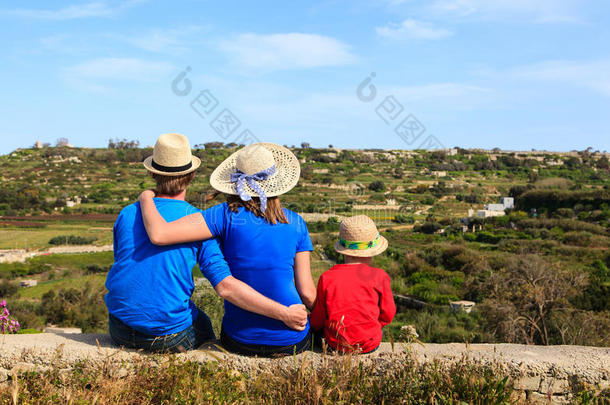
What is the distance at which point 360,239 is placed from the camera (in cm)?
300

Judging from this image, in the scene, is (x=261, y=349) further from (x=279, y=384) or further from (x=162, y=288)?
(x=162, y=288)

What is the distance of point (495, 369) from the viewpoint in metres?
2.44

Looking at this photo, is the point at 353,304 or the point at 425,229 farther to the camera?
the point at 425,229

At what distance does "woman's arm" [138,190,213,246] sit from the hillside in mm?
350

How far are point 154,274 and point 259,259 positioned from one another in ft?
1.76

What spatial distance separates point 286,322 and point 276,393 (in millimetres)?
415

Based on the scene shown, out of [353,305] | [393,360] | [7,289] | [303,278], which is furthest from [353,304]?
[7,289]

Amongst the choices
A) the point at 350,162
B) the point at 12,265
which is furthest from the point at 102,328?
the point at 350,162

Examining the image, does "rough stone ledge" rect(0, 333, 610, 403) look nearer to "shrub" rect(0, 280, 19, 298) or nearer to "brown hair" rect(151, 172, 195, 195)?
"brown hair" rect(151, 172, 195, 195)

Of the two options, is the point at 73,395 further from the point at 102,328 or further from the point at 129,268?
the point at 102,328

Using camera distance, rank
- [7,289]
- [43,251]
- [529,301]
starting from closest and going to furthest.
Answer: [529,301] → [7,289] → [43,251]

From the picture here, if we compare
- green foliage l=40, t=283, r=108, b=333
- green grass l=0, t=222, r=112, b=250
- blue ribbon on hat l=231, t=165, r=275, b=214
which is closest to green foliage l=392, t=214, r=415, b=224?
green grass l=0, t=222, r=112, b=250

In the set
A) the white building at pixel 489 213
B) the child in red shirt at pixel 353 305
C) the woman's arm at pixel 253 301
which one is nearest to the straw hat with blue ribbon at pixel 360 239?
the child in red shirt at pixel 353 305

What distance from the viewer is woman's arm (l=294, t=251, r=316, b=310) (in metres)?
2.75
